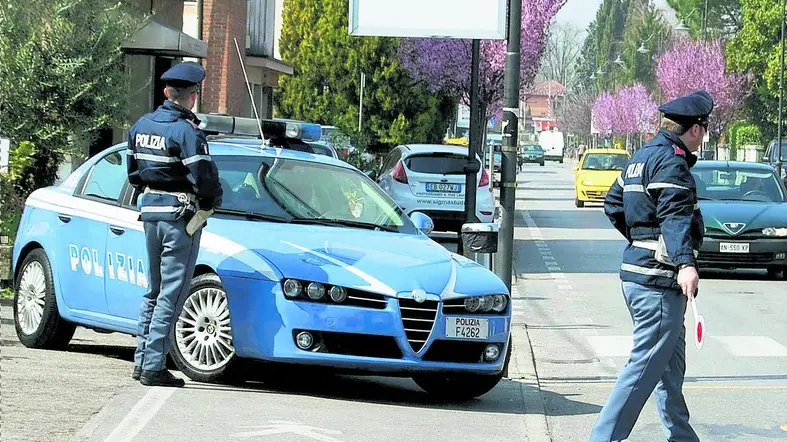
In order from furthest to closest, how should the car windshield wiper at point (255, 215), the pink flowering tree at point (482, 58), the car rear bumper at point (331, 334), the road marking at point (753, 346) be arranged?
1. the pink flowering tree at point (482, 58)
2. the road marking at point (753, 346)
3. the car windshield wiper at point (255, 215)
4. the car rear bumper at point (331, 334)

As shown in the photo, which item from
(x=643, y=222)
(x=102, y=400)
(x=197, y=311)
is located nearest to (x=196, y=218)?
(x=197, y=311)

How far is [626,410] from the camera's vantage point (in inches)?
285

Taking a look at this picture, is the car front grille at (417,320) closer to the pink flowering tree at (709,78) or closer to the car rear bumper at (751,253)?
the car rear bumper at (751,253)

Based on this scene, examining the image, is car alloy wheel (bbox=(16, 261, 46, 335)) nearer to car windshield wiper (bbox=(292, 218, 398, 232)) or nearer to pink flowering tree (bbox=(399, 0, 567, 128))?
car windshield wiper (bbox=(292, 218, 398, 232))

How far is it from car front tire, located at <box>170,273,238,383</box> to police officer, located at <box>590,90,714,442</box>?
8.74ft

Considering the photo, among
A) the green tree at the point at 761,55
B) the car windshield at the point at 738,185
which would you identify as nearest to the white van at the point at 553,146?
the green tree at the point at 761,55

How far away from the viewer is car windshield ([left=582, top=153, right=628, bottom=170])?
41969 millimetres

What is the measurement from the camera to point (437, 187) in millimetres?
24906

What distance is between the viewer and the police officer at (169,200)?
8945 mm

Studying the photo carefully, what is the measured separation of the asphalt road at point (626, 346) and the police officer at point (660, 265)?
4.16 ft

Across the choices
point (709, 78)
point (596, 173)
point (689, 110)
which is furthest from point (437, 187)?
point (709, 78)

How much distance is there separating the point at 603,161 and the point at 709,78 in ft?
146

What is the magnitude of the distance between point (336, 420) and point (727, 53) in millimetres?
77961

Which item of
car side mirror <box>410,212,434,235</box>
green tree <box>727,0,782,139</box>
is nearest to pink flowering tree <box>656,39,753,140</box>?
green tree <box>727,0,782,139</box>
